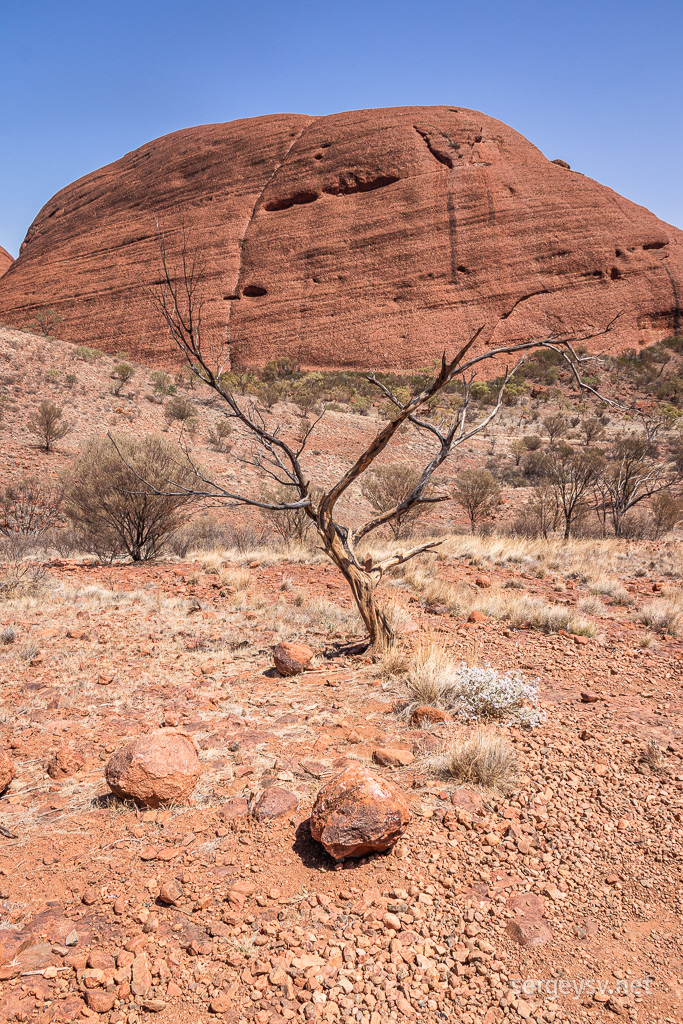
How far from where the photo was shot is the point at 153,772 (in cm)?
283

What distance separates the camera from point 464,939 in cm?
206

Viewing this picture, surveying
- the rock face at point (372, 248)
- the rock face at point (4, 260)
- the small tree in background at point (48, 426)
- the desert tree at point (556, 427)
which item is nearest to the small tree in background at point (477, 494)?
the desert tree at point (556, 427)

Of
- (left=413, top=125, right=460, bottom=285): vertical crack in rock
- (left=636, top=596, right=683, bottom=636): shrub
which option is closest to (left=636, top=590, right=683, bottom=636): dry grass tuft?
(left=636, top=596, right=683, bottom=636): shrub

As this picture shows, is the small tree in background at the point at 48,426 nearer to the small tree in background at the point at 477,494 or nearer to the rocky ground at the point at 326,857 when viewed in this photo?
the small tree in background at the point at 477,494

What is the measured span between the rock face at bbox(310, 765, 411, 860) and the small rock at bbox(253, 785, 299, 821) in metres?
0.27

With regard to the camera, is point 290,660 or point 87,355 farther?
point 87,355

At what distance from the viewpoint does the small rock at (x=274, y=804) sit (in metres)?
2.69

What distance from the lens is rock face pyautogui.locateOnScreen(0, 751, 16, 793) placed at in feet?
9.72

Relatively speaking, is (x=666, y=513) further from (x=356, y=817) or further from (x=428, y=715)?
(x=356, y=817)

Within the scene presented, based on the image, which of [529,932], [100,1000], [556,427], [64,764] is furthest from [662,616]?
[556,427]

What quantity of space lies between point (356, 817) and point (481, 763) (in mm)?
863

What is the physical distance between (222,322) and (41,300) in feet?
58.3

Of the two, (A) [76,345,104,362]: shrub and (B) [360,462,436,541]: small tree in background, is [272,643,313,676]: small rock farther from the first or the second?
(A) [76,345,104,362]: shrub

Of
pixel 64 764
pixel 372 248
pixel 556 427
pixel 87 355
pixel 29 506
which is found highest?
pixel 372 248
